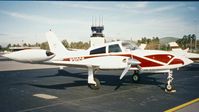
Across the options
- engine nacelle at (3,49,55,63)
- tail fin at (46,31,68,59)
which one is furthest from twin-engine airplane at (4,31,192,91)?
tail fin at (46,31,68,59)

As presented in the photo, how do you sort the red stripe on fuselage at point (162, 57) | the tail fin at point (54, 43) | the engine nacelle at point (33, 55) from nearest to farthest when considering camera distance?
the engine nacelle at point (33, 55), the red stripe on fuselage at point (162, 57), the tail fin at point (54, 43)

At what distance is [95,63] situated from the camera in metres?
15.7

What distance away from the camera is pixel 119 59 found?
14.8 metres

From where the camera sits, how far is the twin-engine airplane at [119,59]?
43.3 ft

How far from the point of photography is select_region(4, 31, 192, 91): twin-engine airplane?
13211 mm

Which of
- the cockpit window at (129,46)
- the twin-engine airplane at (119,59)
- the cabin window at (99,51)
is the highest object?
the cockpit window at (129,46)

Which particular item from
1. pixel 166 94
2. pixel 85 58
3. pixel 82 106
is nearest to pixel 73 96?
pixel 82 106

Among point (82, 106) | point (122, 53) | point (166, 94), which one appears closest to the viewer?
point (82, 106)

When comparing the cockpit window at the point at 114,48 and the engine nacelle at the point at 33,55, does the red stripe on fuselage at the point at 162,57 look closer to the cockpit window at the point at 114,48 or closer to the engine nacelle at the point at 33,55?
the cockpit window at the point at 114,48

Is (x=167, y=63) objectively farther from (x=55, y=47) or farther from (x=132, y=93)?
(x=55, y=47)

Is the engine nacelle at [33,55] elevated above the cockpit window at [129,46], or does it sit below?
below

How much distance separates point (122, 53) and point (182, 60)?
409 centimetres

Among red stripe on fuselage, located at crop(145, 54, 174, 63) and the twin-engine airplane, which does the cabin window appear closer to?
the twin-engine airplane

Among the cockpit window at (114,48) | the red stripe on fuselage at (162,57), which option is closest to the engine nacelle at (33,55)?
the cockpit window at (114,48)
